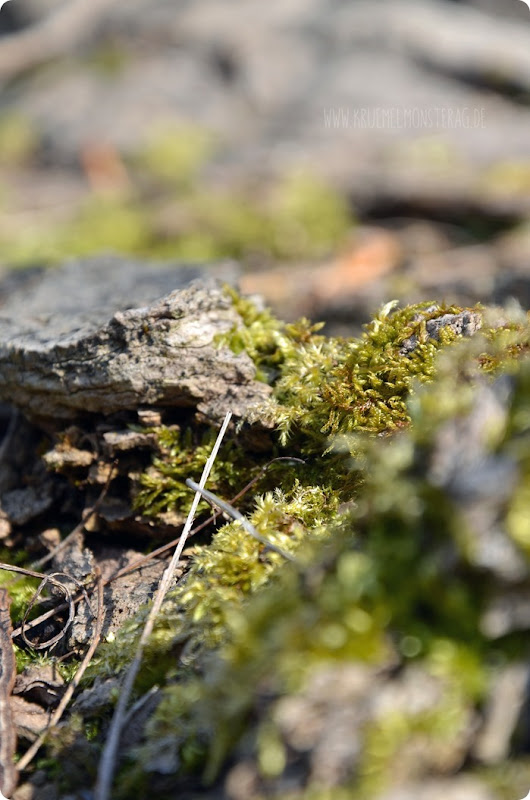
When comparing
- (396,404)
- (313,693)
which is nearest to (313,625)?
(313,693)

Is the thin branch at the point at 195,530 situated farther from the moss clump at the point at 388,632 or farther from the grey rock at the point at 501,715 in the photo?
the grey rock at the point at 501,715

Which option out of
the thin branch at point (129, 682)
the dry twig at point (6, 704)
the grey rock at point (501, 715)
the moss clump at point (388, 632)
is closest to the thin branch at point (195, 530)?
the thin branch at point (129, 682)

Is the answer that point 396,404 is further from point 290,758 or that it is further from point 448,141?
point 448,141

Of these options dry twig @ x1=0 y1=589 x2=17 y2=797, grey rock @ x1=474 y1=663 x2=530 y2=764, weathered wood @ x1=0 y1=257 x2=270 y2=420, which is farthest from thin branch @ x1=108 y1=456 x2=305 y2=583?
grey rock @ x1=474 y1=663 x2=530 y2=764

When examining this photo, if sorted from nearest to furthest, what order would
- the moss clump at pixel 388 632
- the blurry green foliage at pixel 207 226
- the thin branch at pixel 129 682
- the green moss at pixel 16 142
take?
the moss clump at pixel 388 632 < the thin branch at pixel 129 682 < the blurry green foliage at pixel 207 226 < the green moss at pixel 16 142

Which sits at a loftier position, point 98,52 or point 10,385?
point 98,52

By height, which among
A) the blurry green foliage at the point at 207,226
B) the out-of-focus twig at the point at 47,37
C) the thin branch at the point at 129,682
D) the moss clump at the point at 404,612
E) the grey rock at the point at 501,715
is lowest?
the blurry green foliage at the point at 207,226
